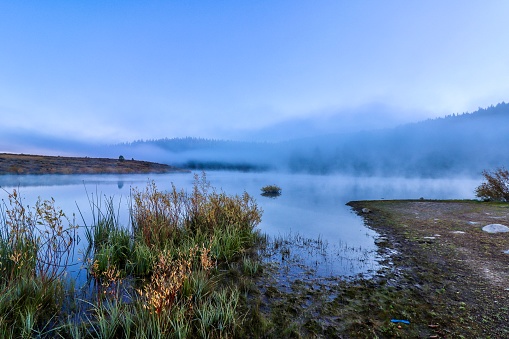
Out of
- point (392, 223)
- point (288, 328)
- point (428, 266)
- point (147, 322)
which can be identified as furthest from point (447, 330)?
point (392, 223)

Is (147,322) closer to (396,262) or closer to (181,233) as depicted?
(181,233)

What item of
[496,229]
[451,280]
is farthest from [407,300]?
[496,229]

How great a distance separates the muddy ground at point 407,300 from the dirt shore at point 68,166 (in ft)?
215

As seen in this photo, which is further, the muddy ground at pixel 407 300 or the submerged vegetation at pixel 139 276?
the muddy ground at pixel 407 300

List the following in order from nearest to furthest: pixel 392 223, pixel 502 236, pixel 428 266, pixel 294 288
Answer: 1. pixel 294 288
2. pixel 428 266
3. pixel 502 236
4. pixel 392 223

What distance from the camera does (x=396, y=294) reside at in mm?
5574

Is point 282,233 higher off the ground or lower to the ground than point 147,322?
lower

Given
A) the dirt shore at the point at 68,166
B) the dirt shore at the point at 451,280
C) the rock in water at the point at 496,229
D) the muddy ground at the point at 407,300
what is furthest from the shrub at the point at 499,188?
the dirt shore at the point at 68,166

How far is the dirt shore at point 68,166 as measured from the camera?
50.1m

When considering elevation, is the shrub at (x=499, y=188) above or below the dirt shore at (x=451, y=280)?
above

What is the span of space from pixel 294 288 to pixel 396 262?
14.9 ft

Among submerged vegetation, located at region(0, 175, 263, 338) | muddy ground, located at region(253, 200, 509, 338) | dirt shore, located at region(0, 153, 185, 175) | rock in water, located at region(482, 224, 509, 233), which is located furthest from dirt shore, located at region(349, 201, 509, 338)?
dirt shore, located at region(0, 153, 185, 175)

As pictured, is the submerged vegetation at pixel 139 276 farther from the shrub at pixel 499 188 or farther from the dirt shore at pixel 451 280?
the shrub at pixel 499 188

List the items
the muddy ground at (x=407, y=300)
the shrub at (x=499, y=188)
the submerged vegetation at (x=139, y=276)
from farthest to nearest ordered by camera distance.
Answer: the shrub at (x=499, y=188) < the muddy ground at (x=407, y=300) < the submerged vegetation at (x=139, y=276)
